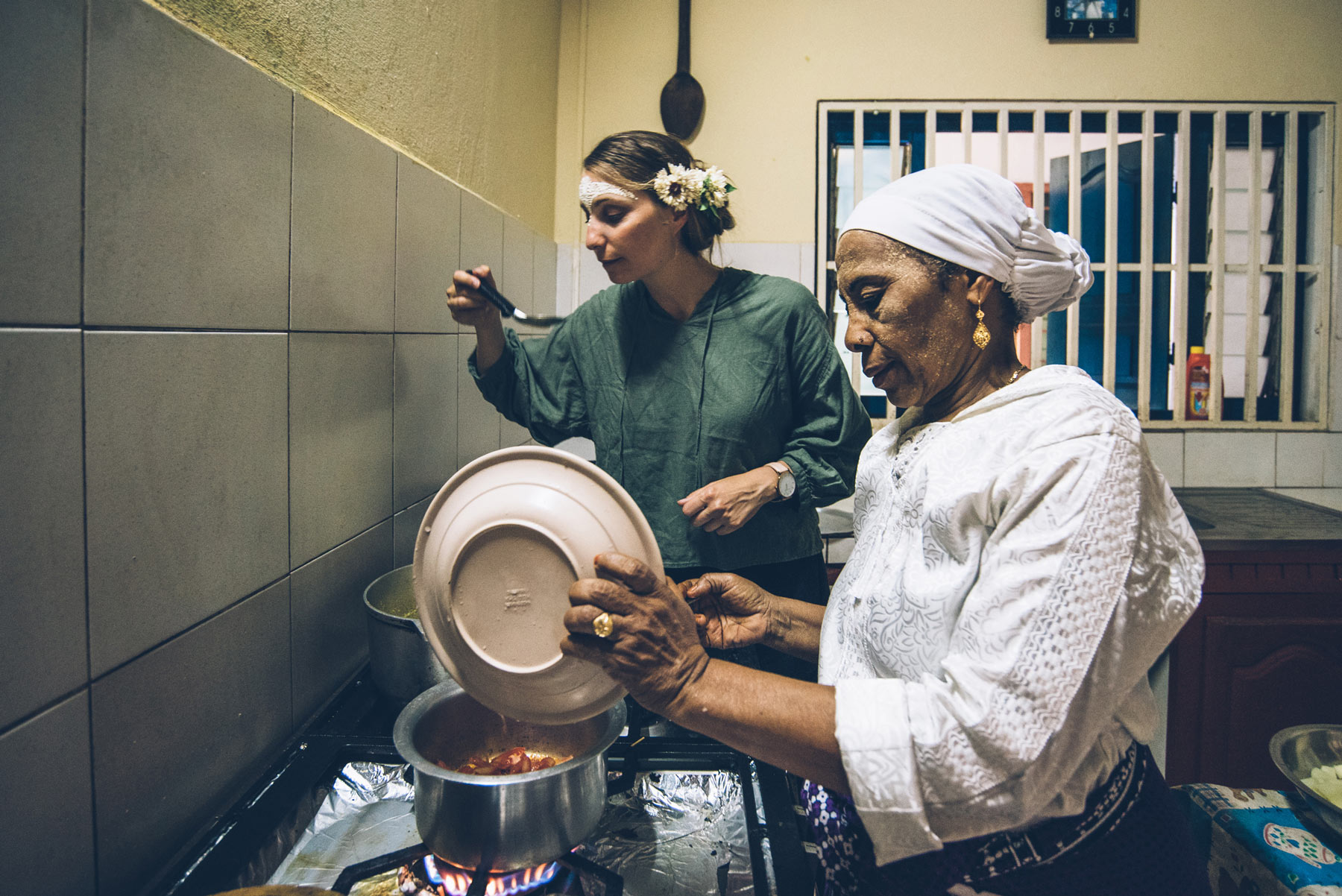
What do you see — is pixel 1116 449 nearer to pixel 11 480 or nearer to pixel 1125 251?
pixel 11 480

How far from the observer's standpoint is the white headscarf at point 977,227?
2.79 ft

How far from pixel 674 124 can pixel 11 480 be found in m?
2.61

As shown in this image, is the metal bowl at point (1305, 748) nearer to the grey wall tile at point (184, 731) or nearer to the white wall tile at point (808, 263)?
the grey wall tile at point (184, 731)

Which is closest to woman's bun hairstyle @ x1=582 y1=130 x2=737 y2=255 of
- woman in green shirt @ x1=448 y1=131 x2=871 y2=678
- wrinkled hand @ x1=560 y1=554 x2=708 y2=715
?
woman in green shirt @ x1=448 y1=131 x2=871 y2=678

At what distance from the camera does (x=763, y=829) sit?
3.11 ft

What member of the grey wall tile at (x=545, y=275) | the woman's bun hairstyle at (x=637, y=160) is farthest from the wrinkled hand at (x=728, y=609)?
the grey wall tile at (x=545, y=275)

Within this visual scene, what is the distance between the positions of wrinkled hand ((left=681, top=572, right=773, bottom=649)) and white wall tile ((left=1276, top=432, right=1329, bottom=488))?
2.68 m

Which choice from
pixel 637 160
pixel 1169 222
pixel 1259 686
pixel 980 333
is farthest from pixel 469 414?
pixel 1169 222

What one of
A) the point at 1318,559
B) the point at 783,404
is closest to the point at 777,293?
the point at 783,404

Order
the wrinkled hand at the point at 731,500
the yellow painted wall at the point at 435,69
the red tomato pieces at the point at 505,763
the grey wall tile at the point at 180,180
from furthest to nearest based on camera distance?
1. the wrinkled hand at the point at 731,500
2. the yellow painted wall at the point at 435,69
3. the red tomato pieces at the point at 505,763
4. the grey wall tile at the point at 180,180

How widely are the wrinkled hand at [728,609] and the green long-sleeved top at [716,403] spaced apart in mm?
357

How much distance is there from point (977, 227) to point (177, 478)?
0.93 meters

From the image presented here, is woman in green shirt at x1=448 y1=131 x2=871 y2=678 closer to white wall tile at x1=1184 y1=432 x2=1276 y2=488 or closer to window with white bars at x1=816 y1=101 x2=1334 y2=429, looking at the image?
window with white bars at x1=816 y1=101 x2=1334 y2=429

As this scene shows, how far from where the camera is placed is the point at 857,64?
111 inches
